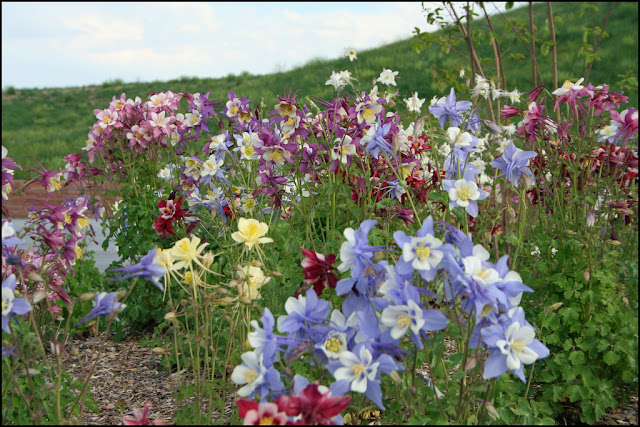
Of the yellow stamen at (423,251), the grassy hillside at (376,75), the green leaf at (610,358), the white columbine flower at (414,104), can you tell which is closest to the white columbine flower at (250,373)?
the yellow stamen at (423,251)

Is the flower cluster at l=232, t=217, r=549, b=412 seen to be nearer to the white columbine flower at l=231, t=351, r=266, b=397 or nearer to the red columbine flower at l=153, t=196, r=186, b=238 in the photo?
the white columbine flower at l=231, t=351, r=266, b=397

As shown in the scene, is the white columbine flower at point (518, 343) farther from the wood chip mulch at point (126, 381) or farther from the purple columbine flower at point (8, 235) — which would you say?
the purple columbine flower at point (8, 235)

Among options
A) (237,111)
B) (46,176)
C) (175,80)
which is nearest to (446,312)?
(46,176)

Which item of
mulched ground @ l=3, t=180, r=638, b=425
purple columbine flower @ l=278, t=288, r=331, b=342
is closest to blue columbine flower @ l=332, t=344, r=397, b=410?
purple columbine flower @ l=278, t=288, r=331, b=342

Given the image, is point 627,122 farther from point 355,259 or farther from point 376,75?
point 376,75

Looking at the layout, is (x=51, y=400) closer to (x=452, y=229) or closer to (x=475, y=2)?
(x=452, y=229)

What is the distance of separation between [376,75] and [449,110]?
346 inches

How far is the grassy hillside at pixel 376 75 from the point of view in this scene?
10570 millimetres

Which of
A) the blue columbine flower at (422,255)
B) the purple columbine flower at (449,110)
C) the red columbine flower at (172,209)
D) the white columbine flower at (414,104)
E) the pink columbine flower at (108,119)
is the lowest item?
the red columbine flower at (172,209)

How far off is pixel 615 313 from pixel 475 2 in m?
3.29

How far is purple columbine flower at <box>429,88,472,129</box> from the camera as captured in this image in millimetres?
2146

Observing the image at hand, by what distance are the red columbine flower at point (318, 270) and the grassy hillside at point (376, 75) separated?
705cm

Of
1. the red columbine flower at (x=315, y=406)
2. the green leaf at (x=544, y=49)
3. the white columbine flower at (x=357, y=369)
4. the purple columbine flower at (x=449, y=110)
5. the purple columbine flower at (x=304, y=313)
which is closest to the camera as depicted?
the red columbine flower at (x=315, y=406)

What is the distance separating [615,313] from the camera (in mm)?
2393
